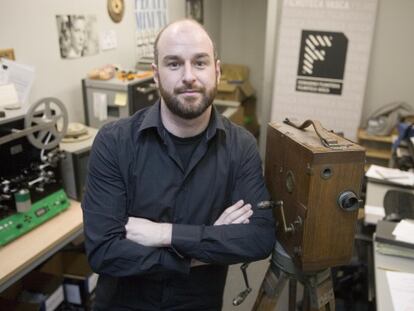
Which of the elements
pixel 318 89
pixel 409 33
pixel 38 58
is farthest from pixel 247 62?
pixel 38 58

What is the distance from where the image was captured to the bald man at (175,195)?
1.21m

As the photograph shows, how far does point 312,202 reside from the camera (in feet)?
3.21

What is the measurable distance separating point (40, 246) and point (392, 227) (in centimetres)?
150

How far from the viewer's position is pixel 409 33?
126 inches

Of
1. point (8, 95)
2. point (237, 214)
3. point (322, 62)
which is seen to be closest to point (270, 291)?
point (237, 214)

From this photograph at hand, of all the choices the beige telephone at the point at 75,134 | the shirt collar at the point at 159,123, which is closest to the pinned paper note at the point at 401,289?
the shirt collar at the point at 159,123

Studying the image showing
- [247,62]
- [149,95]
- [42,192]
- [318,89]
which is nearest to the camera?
[42,192]

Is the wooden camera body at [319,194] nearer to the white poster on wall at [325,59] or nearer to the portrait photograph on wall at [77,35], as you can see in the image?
the portrait photograph on wall at [77,35]

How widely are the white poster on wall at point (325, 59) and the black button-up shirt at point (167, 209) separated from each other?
7.31 ft

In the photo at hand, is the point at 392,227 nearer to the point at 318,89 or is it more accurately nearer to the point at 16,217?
the point at 16,217

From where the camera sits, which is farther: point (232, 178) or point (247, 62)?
point (247, 62)

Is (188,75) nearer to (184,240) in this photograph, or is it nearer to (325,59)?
(184,240)

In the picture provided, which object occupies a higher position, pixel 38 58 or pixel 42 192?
pixel 38 58

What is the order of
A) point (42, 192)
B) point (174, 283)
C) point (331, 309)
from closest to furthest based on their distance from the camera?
point (331, 309)
point (174, 283)
point (42, 192)
